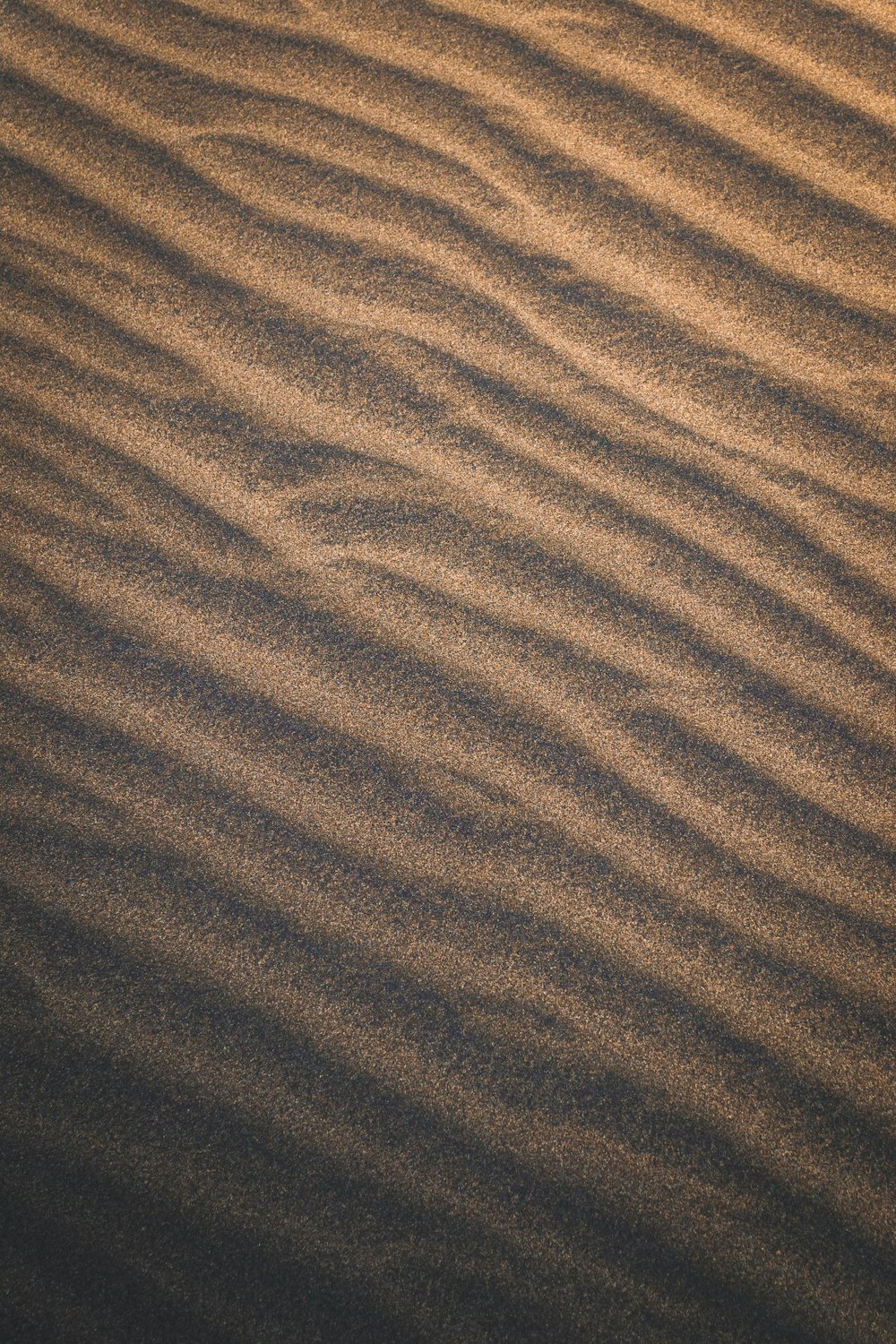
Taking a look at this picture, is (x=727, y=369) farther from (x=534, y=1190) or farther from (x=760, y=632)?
(x=534, y=1190)

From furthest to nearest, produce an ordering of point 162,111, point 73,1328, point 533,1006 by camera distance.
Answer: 1. point 162,111
2. point 533,1006
3. point 73,1328

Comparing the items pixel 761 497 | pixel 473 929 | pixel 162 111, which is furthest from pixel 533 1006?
pixel 162 111

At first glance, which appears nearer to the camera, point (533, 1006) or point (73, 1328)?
point (73, 1328)

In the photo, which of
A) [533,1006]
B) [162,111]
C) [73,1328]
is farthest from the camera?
[162,111]

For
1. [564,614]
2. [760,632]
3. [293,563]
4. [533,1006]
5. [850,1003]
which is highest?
[760,632]

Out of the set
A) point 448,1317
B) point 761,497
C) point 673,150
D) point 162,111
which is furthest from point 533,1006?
point 162,111

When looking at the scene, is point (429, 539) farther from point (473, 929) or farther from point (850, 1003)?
point (850, 1003)

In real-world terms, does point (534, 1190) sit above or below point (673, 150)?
below
